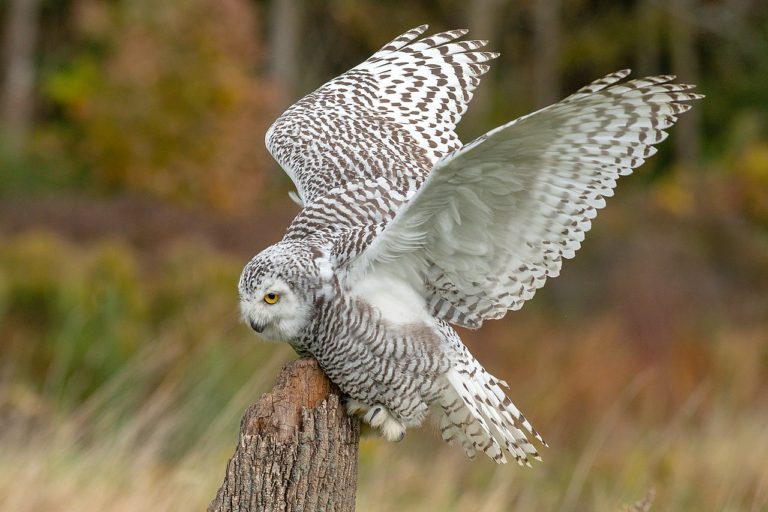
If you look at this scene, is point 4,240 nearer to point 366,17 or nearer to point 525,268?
point 525,268

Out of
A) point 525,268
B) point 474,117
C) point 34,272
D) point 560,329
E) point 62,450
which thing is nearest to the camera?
point 525,268

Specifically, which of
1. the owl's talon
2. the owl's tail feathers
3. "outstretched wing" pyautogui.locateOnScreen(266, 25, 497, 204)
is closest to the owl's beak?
the owl's talon

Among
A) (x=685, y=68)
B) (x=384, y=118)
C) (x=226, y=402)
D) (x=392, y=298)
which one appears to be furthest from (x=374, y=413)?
(x=685, y=68)

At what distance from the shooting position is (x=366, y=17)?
832 inches

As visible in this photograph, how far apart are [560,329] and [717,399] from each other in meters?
1.49

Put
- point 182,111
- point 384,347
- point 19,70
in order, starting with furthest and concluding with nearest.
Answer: point 19,70, point 182,111, point 384,347

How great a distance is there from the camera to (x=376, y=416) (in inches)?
142

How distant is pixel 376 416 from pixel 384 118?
1556mm

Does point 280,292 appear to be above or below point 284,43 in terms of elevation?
above

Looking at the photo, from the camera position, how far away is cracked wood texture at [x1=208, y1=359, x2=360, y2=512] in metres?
3.10

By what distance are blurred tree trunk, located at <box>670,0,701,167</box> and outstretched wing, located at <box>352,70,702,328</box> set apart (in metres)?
16.0

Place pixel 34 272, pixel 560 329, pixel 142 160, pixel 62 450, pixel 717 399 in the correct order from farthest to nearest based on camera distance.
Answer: pixel 142 160, pixel 560 329, pixel 717 399, pixel 34 272, pixel 62 450

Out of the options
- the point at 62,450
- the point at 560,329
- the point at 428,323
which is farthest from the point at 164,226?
the point at 428,323

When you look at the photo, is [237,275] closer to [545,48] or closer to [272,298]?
[272,298]
